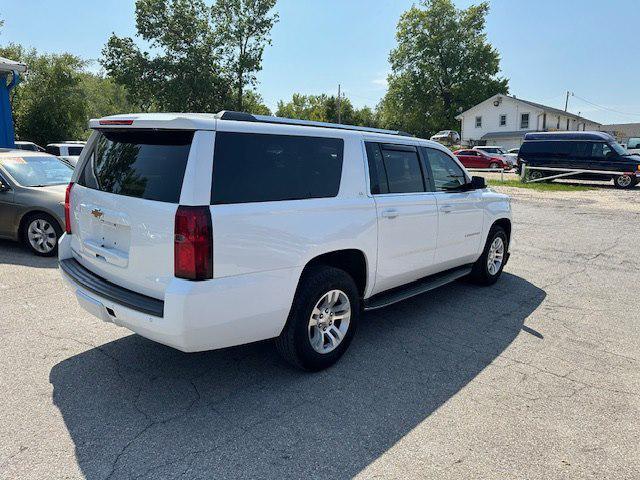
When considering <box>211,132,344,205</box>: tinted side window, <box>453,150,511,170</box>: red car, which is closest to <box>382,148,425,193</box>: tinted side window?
<box>211,132,344,205</box>: tinted side window

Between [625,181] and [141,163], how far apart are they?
24.2 metres

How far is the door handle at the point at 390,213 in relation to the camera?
13.4ft

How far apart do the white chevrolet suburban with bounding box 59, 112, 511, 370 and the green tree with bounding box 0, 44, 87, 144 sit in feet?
109

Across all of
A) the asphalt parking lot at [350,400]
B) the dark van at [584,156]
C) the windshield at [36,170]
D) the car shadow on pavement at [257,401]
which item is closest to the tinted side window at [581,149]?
the dark van at [584,156]

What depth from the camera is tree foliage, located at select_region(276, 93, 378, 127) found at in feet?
227

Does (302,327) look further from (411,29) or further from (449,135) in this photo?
(411,29)

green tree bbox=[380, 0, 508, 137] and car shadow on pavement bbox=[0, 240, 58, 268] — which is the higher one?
green tree bbox=[380, 0, 508, 137]

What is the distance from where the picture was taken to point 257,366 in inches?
150

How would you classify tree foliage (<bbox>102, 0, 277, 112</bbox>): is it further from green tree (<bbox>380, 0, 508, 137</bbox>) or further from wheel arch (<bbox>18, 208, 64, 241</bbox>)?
wheel arch (<bbox>18, 208, 64, 241</bbox>)

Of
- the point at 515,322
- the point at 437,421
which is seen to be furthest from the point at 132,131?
the point at 515,322

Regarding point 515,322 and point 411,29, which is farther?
point 411,29

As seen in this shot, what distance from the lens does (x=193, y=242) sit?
281cm

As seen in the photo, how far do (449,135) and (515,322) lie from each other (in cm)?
4156

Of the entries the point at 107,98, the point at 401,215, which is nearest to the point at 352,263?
the point at 401,215
